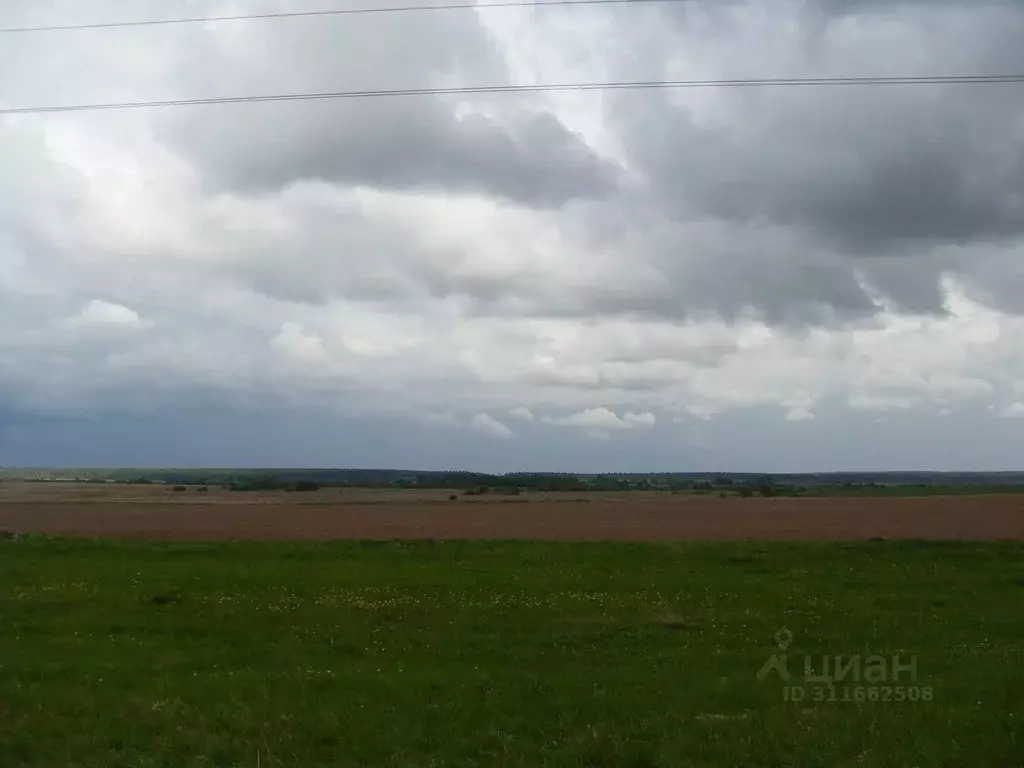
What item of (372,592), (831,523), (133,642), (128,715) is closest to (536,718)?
(128,715)

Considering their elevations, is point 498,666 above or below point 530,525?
above

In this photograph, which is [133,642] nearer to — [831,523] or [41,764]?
[41,764]

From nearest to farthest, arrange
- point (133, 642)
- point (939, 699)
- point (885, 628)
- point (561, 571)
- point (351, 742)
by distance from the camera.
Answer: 1. point (351, 742)
2. point (939, 699)
3. point (133, 642)
4. point (885, 628)
5. point (561, 571)

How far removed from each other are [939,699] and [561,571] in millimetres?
15124

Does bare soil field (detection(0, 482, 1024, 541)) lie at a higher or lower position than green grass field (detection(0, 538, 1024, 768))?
lower

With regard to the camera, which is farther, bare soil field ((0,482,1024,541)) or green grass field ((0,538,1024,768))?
bare soil field ((0,482,1024,541))

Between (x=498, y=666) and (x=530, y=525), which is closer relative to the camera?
(x=498, y=666)

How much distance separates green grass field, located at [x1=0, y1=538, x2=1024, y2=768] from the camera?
9453mm

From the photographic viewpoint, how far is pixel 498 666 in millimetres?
13336

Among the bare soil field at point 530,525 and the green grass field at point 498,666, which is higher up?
the green grass field at point 498,666

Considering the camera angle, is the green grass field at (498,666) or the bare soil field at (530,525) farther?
the bare soil field at (530,525)

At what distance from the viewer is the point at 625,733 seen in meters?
9.84

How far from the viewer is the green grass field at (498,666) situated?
945cm

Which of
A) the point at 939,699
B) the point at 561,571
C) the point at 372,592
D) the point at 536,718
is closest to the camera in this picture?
the point at 536,718
